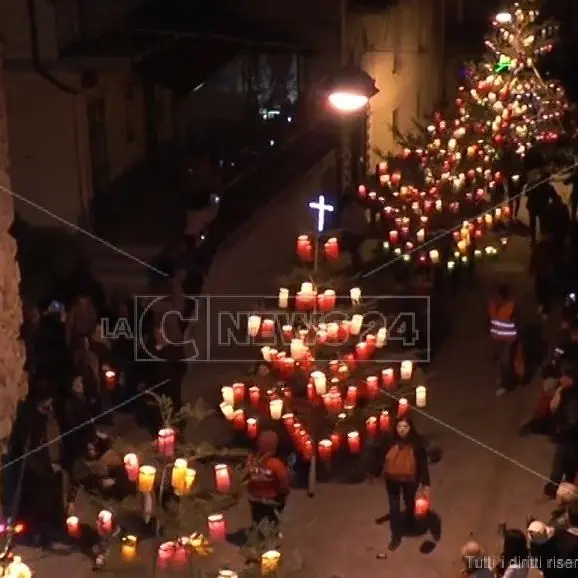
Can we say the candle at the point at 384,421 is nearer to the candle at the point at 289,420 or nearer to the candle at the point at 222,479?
the candle at the point at 289,420

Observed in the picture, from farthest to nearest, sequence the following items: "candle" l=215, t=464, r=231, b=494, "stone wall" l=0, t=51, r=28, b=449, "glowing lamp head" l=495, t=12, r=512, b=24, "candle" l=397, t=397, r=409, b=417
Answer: "glowing lamp head" l=495, t=12, r=512, b=24 < "candle" l=397, t=397, r=409, b=417 < "candle" l=215, t=464, r=231, b=494 < "stone wall" l=0, t=51, r=28, b=449

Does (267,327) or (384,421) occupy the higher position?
(267,327)

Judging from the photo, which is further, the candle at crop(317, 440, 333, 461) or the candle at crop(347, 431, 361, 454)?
the candle at crop(347, 431, 361, 454)

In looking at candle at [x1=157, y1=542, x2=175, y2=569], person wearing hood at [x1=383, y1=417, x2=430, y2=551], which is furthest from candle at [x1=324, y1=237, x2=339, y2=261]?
candle at [x1=157, y1=542, x2=175, y2=569]

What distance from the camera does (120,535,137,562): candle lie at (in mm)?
8594

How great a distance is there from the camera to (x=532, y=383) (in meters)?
15.0

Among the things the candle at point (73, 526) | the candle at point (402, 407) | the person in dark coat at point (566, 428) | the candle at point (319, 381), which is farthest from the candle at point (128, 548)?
the person in dark coat at point (566, 428)

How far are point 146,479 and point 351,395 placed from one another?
376cm

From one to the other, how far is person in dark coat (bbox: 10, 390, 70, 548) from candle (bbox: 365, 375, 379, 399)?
10.7 feet

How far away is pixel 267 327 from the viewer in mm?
12164

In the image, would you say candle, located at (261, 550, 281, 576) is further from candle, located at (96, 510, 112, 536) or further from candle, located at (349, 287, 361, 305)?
candle, located at (349, 287, 361, 305)

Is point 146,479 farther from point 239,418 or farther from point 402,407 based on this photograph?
point 402,407

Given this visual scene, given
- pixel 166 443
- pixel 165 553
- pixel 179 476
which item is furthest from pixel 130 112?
pixel 165 553

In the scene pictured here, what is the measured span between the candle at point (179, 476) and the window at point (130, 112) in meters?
12.4
